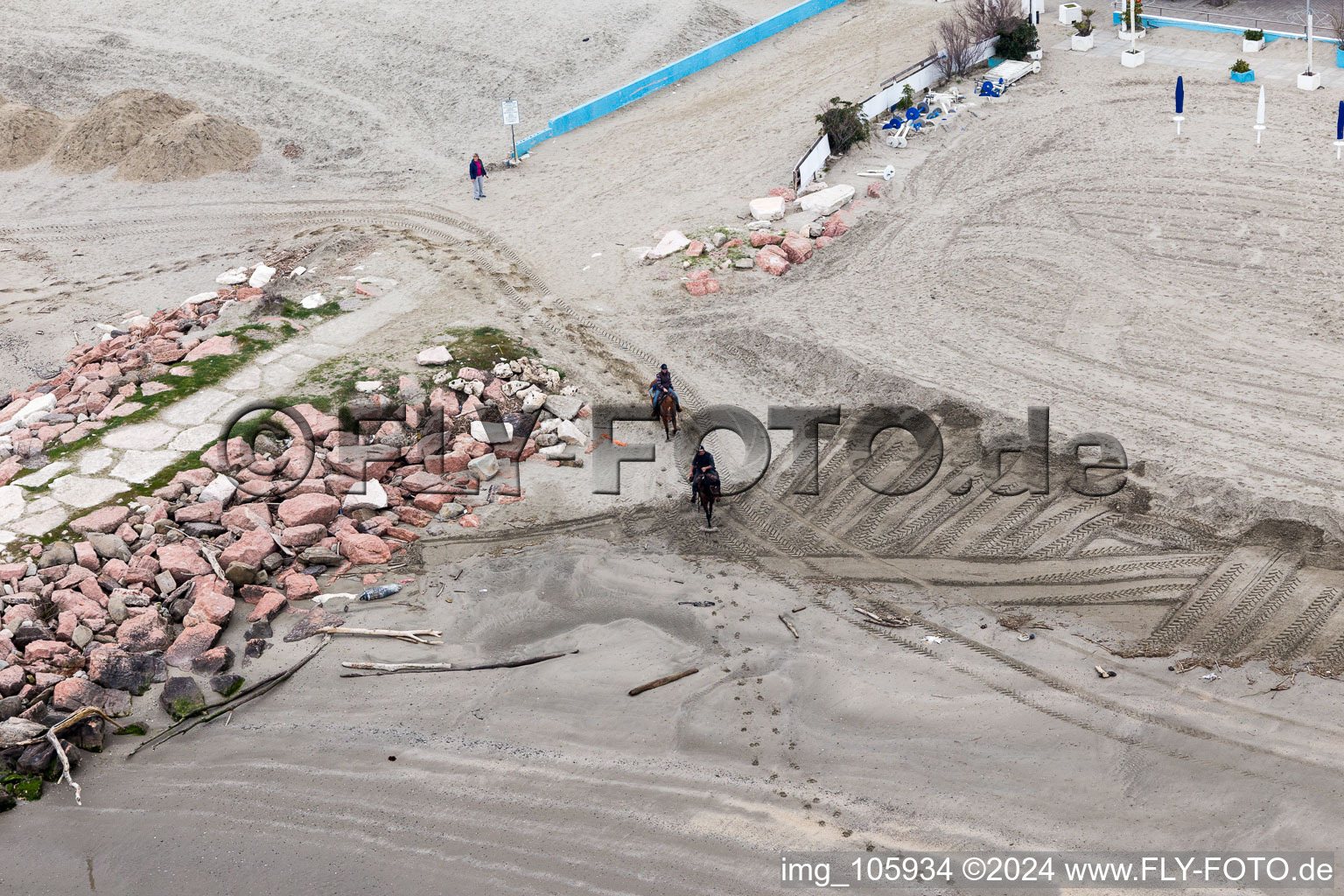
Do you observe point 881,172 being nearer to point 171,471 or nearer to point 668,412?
point 668,412

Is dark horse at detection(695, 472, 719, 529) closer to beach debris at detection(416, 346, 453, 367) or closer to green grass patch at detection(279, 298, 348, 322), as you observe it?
beach debris at detection(416, 346, 453, 367)

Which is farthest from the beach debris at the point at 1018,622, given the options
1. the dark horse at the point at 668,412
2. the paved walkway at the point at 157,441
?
the paved walkway at the point at 157,441

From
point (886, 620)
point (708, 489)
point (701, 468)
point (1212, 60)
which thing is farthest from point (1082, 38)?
point (886, 620)

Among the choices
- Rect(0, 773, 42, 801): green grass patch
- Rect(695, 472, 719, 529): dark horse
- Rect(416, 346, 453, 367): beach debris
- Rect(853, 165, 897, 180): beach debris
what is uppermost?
Rect(853, 165, 897, 180): beach debris

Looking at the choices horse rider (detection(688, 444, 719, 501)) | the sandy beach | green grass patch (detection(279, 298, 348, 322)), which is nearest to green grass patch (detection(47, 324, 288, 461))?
green grass patch (detection(279, 298, 348, 322))

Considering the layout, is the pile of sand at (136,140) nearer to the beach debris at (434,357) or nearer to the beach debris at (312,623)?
the beach debris at (434,357)

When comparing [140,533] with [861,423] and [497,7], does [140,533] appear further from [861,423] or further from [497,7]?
[497,7]
